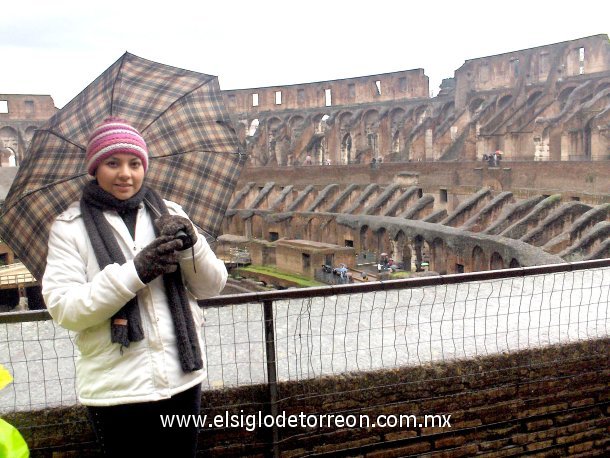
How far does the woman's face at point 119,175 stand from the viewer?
2.53 m

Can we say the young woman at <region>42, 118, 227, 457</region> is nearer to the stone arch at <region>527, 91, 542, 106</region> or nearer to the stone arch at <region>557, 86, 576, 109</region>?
the stone arch at <region>557, 86, 576, 109</region>

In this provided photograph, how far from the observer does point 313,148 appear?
1543 inches

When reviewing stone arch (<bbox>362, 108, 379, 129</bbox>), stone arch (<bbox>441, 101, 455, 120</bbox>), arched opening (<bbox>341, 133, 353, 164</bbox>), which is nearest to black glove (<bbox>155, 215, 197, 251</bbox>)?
stone arch (<bbox>441, 101, 455, 120</bbox>)

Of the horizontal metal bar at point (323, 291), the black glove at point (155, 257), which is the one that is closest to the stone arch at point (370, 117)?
the horizontal metal bar at point (323, 291)

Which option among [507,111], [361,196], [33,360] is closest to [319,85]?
[507,111]

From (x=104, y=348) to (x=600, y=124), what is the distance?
2375 centimetres

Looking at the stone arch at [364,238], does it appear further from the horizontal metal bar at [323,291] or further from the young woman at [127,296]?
the young woman at [127,296]

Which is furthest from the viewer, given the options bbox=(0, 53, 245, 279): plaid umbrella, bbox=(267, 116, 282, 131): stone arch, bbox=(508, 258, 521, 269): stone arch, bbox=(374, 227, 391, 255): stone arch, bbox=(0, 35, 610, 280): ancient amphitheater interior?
bbox=(267, 116, 282, 131): stone arch

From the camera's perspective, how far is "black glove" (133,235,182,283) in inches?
90.5

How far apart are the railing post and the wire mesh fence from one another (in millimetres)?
13

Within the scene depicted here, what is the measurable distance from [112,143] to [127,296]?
62 centimetres

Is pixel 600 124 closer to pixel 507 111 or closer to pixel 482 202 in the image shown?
pixel 482 202

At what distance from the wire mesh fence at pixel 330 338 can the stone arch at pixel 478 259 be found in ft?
34.0

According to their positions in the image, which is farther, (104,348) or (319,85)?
(319,85)
